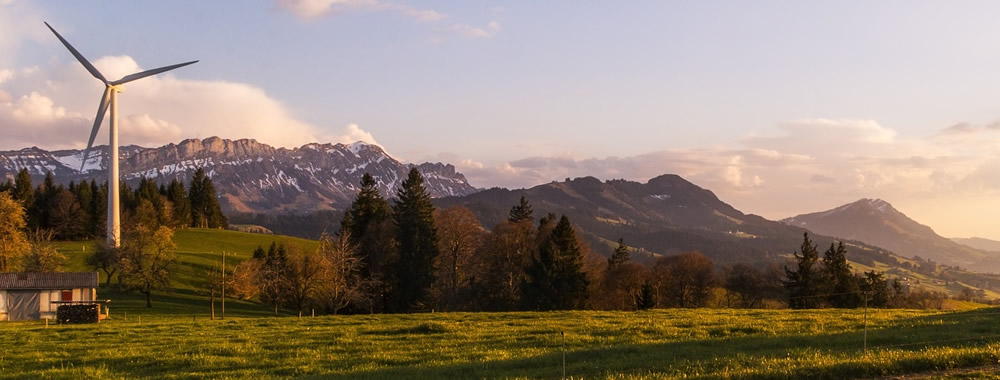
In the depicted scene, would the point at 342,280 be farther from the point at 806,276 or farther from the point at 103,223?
the point at 103,223

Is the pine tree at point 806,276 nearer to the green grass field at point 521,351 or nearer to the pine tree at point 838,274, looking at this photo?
the pine tree at point 838,274

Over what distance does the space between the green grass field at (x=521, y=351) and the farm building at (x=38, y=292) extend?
40654 mm

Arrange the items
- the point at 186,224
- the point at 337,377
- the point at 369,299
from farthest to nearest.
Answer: the point at 186,224
the point at 369,299
the point at 337,377

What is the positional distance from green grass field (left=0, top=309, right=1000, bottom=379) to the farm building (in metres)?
43.8

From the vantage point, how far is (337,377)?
1905 centimetres

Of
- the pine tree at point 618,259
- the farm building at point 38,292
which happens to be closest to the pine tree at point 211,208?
the farm building at point 38,292

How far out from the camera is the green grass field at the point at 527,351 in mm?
17344

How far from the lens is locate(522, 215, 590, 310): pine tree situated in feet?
274

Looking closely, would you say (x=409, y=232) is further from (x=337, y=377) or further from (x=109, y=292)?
(x=337, y=377)

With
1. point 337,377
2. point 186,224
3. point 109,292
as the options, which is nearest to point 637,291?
point 109,292

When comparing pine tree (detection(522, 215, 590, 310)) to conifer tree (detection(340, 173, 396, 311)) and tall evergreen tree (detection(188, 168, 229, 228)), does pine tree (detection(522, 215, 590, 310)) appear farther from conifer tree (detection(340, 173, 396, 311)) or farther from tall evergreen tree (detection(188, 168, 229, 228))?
tall evergreen tree (detection(188, 168, 229, 228))

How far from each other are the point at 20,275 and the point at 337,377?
73.7 metres

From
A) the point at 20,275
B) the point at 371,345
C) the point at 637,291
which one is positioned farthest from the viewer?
the point at 637,291

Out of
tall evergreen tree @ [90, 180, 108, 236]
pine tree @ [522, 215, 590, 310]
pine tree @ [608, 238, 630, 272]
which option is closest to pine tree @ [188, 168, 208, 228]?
tall evergreen tree @ [90, 180, 108, 236]
